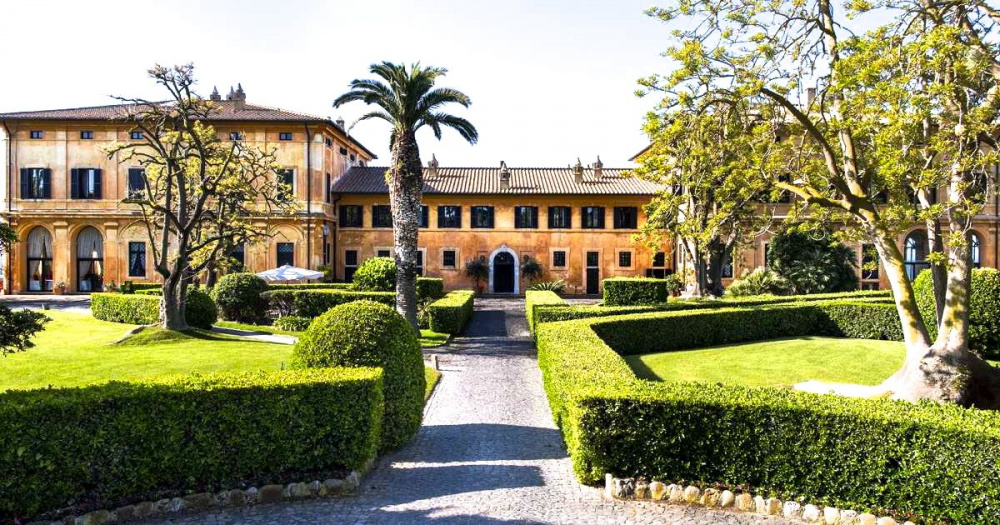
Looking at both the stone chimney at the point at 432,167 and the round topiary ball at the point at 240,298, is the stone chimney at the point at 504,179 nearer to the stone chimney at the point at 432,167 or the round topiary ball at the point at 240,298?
the stone chimney at the point at 432,167

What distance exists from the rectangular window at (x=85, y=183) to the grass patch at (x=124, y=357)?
19108 mm

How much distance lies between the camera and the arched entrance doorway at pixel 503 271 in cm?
3912

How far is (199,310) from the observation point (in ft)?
66.8

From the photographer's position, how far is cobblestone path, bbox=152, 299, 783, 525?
253 inches

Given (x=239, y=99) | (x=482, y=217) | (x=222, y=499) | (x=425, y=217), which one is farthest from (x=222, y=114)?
(x=222, y=499)

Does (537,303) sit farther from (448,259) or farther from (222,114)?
(222,114)

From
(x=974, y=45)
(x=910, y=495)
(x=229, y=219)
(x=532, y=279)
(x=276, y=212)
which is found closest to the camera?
(x=910, y=495)

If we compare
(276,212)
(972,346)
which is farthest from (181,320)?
(972,346)

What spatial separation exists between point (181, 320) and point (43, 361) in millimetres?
4797

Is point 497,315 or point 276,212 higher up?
point 276,212

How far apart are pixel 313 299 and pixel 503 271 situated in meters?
17.6

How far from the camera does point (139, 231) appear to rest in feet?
119

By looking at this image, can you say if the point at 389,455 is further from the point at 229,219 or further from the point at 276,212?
the point at 276,212

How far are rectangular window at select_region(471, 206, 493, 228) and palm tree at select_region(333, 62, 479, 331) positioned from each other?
65.3 feet
